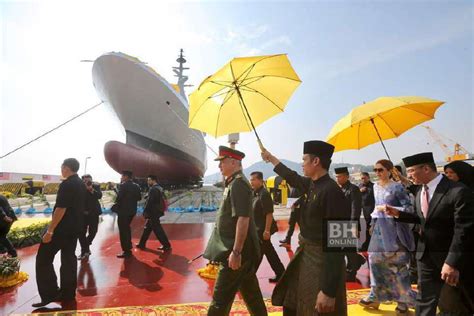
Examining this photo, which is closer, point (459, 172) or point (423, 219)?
point (423, 219)

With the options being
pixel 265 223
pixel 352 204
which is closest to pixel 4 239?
pixel 265 223

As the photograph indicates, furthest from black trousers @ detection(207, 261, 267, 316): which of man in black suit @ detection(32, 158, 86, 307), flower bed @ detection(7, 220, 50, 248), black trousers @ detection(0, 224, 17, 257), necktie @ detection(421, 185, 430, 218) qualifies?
flower bed @ detection(7, 220, 50, 248)

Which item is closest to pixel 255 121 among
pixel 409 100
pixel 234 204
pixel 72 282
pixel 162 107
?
pixel 234 204

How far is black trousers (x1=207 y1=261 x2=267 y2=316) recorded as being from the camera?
2.40m

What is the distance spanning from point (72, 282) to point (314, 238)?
362 centimetres

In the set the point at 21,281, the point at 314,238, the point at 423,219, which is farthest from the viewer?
A: the point at 21,281

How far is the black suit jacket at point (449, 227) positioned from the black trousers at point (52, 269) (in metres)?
4.16

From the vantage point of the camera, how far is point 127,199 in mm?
6195

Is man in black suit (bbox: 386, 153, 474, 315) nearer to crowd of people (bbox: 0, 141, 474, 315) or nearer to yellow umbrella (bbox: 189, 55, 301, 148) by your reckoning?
crowd of people (bbox: 0, 141, 474, 315)

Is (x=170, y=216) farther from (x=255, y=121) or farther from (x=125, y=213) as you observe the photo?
(x=255, y=121)

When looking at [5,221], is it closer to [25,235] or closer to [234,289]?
[25,235]

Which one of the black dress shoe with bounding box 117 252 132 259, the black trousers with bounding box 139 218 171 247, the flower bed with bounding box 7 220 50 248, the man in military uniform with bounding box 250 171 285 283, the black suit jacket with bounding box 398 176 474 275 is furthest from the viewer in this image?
the flower bed with bounding box 7 220 50 248

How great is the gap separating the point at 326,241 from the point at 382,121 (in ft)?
10.2

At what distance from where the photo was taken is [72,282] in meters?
3.88
